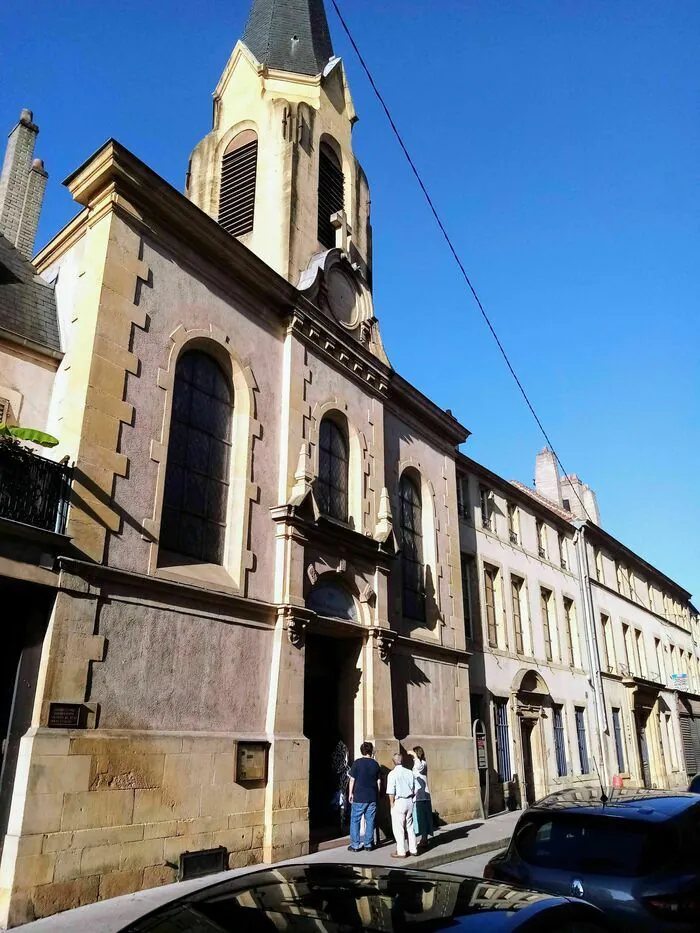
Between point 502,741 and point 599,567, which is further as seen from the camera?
point 599,567

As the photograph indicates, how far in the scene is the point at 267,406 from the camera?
13.2 meters

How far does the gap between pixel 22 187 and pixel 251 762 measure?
1227 cm

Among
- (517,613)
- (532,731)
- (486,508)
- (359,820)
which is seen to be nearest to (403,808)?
(359,820)

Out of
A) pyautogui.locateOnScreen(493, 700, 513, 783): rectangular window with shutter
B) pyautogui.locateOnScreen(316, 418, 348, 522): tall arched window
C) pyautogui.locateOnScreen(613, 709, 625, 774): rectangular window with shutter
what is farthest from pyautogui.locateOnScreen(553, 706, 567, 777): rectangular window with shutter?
pyautogui.locateOnScreen(316, 418, 348, 522): tall arched window

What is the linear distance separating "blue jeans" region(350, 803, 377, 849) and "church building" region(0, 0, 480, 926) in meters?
0.82

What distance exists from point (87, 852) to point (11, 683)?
208 cm

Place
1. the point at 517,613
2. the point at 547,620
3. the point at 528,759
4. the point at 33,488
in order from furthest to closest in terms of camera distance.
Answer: the point at 547,620, the point at 517,613, the point at 528,759, the point at 33,488

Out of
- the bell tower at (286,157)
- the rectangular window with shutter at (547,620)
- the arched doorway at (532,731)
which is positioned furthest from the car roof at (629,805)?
the rectangular window with shutter at (547,620)

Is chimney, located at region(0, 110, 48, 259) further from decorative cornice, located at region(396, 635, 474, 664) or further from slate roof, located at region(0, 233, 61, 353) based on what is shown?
decorative cornice, located at region(396, 635, 474, 664)

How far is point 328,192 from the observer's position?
17.7 meters

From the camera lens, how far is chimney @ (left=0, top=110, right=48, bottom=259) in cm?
1471

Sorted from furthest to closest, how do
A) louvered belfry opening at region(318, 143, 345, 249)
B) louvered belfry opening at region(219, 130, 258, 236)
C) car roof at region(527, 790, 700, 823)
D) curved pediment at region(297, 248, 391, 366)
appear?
louvered belfry opening at region(318, 143, 345, 249) → louvered belfry opening at region(219, 130, 258, 236) → curved pediment at region(297, 248, 391, 366) → car roof at region(527, 790, 700, 823)

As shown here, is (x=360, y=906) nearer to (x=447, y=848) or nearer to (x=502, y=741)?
(x=447, y=848)

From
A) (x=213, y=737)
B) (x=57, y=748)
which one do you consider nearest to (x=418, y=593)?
(x=213, y=737)
